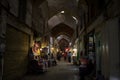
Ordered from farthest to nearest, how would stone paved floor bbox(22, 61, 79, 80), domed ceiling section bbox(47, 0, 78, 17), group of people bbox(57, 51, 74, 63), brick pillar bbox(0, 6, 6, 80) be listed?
group of people bbox(57, 51, 74, 63)
domed ceiling section bbox(47, 0, 78, 17)
stone paved floor bbox(22, 61, 79, 80)
brick pillar bbox(0, 6, 6, 80)

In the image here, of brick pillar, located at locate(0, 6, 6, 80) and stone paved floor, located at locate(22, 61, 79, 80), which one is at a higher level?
brick pillar, located at locate(0, 6, 6, 80)

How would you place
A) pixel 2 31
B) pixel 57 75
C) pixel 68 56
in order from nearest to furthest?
pixel 2 31 → pixel 57 75 → pixel 68 56

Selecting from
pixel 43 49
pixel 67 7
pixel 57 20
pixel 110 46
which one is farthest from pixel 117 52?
pixel 57 20

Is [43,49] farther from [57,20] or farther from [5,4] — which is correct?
[5,4]

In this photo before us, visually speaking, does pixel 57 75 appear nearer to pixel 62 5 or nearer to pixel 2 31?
pixel 2 31

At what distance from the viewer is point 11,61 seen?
8641 mm

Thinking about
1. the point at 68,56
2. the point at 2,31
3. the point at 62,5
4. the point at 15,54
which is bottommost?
the point at 68,56

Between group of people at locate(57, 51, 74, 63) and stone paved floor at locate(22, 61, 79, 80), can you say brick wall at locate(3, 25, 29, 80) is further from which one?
group of people at locate(57, 51, 74, 63)

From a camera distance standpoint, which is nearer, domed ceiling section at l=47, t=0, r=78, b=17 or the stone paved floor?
the stone paved floor

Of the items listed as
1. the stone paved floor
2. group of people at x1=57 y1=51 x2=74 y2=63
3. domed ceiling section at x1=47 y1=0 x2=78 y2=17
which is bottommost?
the stone paved floor

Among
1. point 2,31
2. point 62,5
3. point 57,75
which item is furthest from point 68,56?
point 2,31

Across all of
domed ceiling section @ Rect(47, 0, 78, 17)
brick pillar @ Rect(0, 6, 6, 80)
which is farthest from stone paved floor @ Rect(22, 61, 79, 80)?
domed ceiling section @ Rect(47, 0, 78, 17)

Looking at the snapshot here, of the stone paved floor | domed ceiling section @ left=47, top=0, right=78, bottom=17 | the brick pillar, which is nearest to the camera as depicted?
the brick pillar

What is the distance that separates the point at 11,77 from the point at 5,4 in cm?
332
